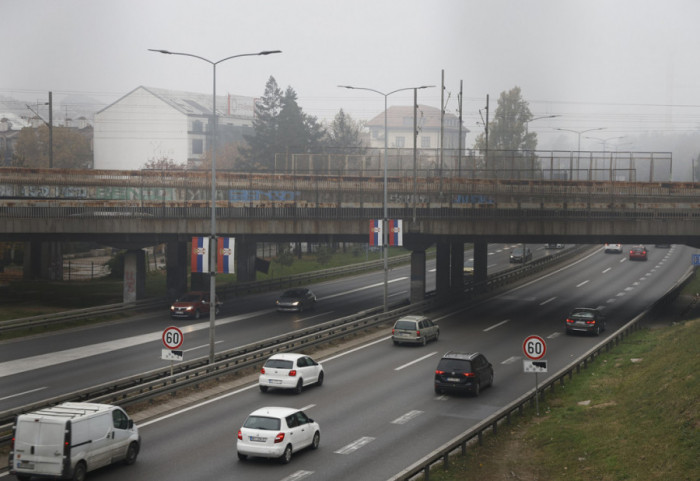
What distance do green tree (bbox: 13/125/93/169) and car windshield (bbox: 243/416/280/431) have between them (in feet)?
369

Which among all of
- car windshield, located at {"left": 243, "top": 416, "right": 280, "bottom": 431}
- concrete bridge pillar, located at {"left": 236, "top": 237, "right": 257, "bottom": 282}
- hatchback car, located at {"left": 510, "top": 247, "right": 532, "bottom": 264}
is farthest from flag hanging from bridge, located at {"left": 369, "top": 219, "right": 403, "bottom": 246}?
hatchback car, located at {"left": 510, "top": 247, "right": 532, "bottom": 264}

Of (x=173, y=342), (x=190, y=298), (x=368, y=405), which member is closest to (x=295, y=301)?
(x=190, y=298)

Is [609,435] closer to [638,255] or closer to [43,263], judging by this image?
[43,263]

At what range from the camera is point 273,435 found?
22797 mm

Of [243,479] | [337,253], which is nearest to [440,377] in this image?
[243,479]

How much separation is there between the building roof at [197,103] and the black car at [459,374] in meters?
122

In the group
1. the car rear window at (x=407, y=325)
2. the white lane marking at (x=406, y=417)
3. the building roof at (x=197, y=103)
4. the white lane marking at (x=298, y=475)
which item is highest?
the building roof at (x=197, y=103)

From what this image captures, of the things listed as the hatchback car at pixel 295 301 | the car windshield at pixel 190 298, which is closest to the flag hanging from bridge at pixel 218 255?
the car windshield at pixel 190 298

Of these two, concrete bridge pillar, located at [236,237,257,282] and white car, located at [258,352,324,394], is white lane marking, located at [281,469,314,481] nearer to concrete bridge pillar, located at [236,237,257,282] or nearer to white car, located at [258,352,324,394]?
white car, located at [258,352,324,394]

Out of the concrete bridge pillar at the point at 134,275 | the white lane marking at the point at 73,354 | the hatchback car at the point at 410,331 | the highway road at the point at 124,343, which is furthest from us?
the concrete bridge pillar at the point at 134,275

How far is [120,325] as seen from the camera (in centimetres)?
5191

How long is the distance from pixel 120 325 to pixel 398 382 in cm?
2348

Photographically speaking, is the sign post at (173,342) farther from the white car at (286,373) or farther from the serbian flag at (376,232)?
the serbian flag at (376,232)

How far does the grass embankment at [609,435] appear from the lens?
20.7 metres
